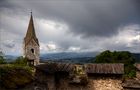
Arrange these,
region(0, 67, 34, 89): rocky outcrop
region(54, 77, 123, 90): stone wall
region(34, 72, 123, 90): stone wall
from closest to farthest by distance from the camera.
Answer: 1. region(0, 67, 34, 89): rocky outcrop
2. region(34, 72, 123, 90): stone wall
3. region(54, 77, 123, 90): stone wall

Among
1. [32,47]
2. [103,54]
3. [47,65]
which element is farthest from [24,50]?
[47,65]

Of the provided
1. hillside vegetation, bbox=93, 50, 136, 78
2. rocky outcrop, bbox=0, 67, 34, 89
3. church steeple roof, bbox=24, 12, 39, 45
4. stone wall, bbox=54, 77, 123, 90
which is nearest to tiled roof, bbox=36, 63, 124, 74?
stone wall, bbox=54, 77, 123, 90

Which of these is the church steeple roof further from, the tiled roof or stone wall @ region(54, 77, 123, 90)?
stone wall @ region(54, 77, 123, 90)

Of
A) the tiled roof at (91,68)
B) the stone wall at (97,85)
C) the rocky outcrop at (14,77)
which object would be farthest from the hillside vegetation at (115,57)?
the rocky outcrop at (14,77)

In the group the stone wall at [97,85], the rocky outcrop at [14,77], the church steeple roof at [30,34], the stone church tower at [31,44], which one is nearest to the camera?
the rocky outcrop at [14,77]

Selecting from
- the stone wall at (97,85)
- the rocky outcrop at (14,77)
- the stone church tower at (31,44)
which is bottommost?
the stone wall at (97,85)

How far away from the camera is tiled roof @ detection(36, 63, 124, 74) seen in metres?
17.6

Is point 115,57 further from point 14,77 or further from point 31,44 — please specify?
point 14,77

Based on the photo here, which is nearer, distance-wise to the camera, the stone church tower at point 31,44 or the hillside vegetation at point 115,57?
the stone church tower at point 31,44

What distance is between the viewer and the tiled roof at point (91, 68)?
1755 cm

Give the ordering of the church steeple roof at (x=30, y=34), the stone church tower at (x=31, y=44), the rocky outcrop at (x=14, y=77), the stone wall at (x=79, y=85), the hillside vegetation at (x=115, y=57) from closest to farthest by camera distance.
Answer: the rocky outcrop at (x=14, y=77) → the stone wall at (x=79, y=85) → the stone church tower at (x=31, y=44) → the church steeple roof at (x=30, y=34) → the hillside vegetation at (x=115, y=57)

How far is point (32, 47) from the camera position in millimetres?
51000

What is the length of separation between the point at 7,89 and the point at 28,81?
1.64m

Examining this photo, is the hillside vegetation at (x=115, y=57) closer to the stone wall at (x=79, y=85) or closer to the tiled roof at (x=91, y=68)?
the tiled roof at (x=91, y=68)
